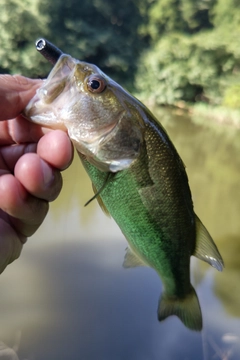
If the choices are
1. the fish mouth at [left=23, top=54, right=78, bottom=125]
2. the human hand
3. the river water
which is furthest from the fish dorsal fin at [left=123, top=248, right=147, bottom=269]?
the river water

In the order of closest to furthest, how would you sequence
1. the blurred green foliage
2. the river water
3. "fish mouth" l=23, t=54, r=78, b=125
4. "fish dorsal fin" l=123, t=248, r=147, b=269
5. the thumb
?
"fish mouth" l=23, t=54, r=78, b=125, the thumb, "fish dorsal fin" l=123, t=248, r=147, b=269, the river water, the blurred green foliage

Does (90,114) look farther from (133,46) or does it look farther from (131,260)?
(133,46)

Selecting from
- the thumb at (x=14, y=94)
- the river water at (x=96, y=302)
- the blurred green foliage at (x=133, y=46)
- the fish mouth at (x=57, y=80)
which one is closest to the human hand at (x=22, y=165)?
the thumb at (x=14, y=94)

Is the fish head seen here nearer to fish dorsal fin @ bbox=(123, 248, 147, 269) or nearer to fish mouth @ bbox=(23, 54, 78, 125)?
fish mouth @ bbox=(23, 54, 78, 125)

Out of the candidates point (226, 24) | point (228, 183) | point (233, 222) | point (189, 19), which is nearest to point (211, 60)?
point (226, 24)

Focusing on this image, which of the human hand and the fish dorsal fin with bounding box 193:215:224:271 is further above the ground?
the fish dorsal fin with bounding box 193:215:224:271

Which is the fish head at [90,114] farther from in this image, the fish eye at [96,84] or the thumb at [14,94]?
the thumb at [14,94]
